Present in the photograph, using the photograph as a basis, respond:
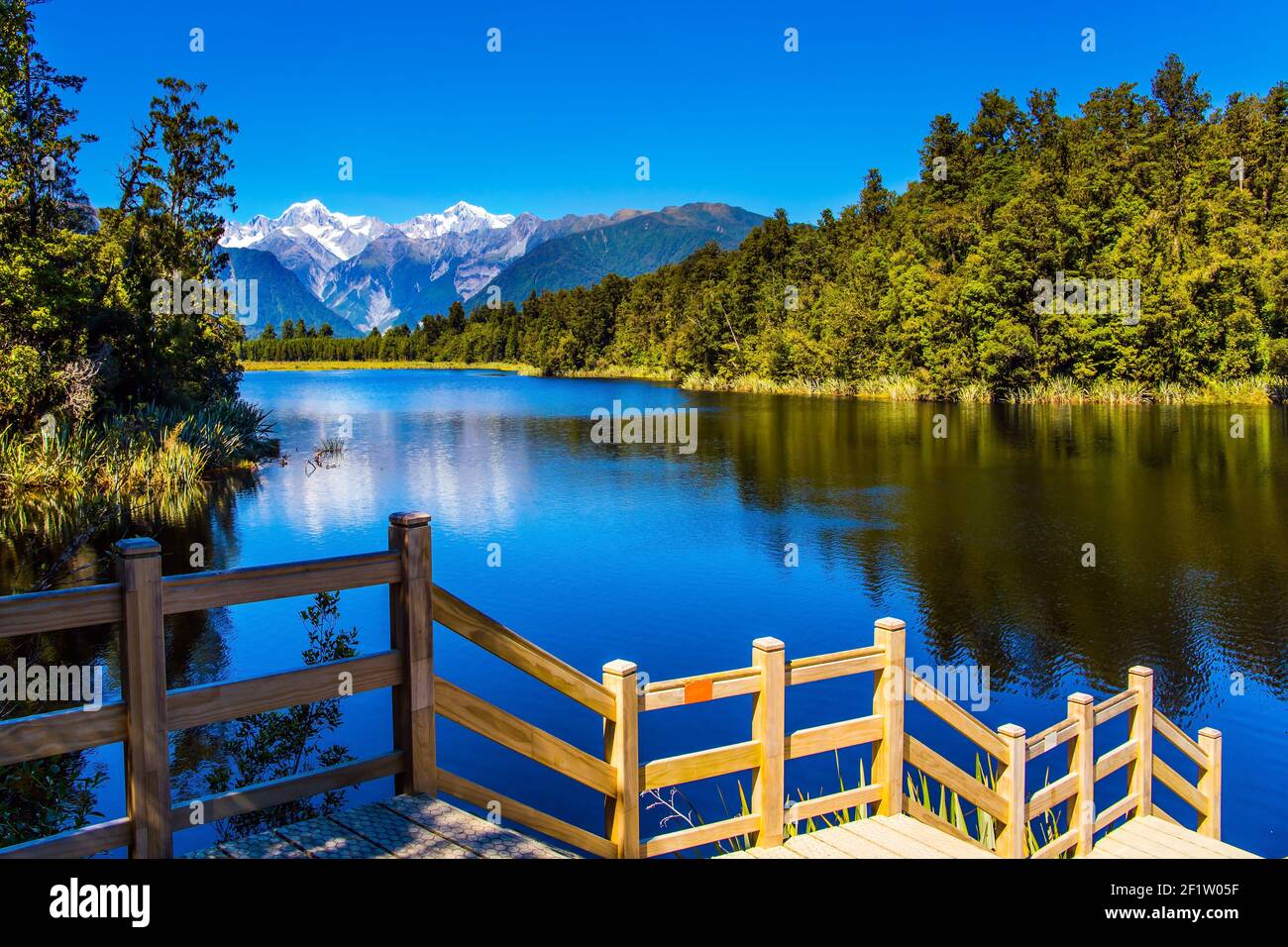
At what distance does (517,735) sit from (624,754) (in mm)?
649

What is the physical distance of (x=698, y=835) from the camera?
5738 millimetres

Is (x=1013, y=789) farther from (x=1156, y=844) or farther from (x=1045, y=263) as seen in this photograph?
(x=1045, y=263)

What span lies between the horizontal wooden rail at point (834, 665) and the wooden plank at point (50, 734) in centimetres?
Answer: 358

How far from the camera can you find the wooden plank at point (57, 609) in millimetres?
3832

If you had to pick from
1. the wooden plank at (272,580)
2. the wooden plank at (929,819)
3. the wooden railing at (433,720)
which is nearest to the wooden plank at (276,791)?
the wooden railing at (433,720)

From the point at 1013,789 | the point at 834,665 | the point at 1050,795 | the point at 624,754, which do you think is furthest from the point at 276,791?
the point at 1050,795

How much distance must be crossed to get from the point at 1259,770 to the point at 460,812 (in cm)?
913

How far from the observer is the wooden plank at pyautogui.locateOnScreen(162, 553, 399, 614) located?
13.9 feet

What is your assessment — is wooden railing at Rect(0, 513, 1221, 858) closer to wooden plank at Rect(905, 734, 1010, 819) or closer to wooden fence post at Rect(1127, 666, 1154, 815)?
wooden plank at Rect(905, 734, 1010, 819)

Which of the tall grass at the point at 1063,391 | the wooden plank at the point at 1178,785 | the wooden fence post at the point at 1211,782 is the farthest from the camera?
the tall grass at the point at 1063,391

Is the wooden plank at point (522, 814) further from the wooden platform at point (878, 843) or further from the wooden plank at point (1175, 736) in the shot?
the wooden plank at point (1175, 736)

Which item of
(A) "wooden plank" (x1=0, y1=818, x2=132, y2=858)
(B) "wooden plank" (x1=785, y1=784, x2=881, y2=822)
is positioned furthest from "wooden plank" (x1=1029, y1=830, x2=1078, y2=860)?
(A) "wooden plank" (x1=0, y1=818, x2=132, y2=858)
